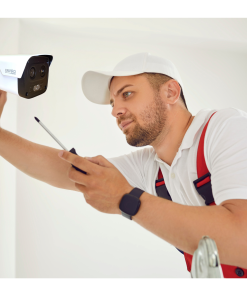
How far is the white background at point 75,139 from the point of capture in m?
1.81

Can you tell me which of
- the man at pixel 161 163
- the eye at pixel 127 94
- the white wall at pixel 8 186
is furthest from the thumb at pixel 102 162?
the white wall at pixel 8 186

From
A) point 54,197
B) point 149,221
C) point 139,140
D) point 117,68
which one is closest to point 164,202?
point 149,221

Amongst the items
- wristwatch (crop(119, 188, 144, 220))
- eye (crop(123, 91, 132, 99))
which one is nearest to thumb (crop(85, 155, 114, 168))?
wristwatch (crop(119, 188, 144, 220))

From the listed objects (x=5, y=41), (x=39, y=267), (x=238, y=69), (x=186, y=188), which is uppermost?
(x=238, y=69)

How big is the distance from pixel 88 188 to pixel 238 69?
7.57ft

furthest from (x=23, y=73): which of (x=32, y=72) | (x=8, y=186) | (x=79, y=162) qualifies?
(x=8, y=186)

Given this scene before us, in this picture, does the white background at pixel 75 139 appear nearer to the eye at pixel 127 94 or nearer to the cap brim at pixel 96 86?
the cap brim at pixel 96 86

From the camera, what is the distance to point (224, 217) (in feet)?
2.09

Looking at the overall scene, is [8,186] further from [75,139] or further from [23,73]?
[23,73]

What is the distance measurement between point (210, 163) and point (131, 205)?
0.96ft

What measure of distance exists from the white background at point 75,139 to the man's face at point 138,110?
0.95 meters

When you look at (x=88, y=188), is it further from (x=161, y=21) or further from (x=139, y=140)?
(x=161, y=21)

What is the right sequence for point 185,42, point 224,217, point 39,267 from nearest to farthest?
point 224,217
point 39,267
point 185,42

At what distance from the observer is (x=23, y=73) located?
723 mm
